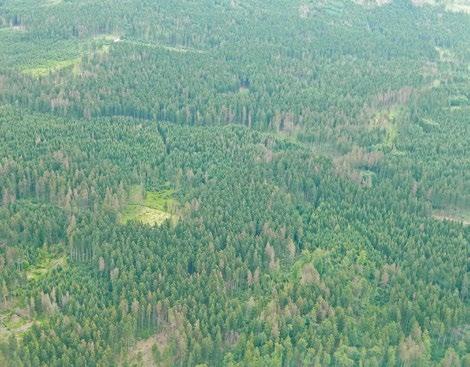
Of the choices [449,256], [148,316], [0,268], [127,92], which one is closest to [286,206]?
[449,256]

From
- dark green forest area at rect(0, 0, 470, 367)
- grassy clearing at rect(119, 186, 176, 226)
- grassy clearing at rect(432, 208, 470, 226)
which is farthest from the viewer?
grassy clearing at rect(432, 208, 470, 226)

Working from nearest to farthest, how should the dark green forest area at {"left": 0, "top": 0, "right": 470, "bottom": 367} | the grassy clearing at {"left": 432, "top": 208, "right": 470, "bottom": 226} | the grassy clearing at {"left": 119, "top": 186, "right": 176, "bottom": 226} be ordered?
the dark green forest area at {"left": 0, "top": 0, "right": 470, "bottom": 367} < the grassy clearing at {"left": 119, "top": 186, "right": 176, "bottom": 226} < the grassy clearing at {"left": 432, "top": 208, "right": 470, "bottom": 226}

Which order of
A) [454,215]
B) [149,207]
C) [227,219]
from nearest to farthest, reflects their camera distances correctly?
[227,219], [149,207], [454,215]

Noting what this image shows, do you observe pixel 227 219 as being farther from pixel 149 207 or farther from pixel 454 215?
pixel 454 215

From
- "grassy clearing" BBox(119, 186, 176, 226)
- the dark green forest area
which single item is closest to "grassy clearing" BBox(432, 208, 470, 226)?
the dark green forest area

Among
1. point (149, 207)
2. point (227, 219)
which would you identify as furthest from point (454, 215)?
point (149, 207)

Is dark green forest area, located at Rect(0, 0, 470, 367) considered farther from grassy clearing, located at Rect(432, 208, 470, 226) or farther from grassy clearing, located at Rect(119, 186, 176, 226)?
grassy clearing, located at Rect(119, 186, 176, 226)
